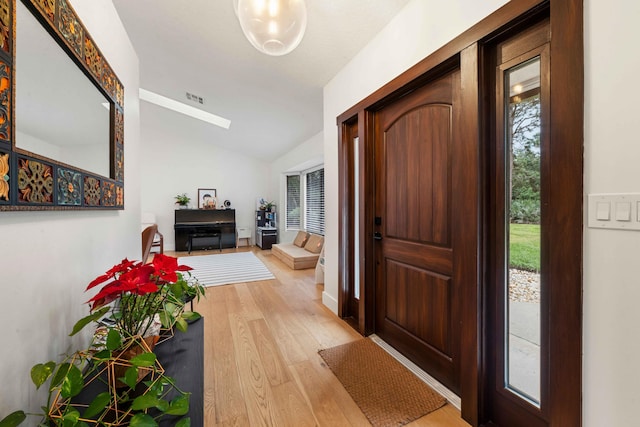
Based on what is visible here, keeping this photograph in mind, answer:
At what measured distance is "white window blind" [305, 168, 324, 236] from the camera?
5422 millimetres

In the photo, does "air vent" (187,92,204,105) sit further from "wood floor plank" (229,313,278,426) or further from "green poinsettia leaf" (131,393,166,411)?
"green poinsettia leaf" (131,393,166,411)

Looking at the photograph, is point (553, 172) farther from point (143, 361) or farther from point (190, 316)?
point (190, 316)

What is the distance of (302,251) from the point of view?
509 cm

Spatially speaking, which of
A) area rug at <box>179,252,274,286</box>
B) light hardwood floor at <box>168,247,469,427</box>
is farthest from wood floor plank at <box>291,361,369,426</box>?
area rug at <box>179,252,274,286</box>

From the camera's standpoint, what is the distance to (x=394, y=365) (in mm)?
1786

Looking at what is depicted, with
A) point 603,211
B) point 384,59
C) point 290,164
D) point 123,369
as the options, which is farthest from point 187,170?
point 603,211

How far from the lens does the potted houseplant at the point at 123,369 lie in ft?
1.95

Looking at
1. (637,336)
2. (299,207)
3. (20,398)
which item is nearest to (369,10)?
(637,336)

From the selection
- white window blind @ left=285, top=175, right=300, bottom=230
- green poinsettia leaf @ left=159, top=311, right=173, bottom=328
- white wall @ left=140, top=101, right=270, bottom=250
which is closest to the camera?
green poinsettia leaf @ left=159, top=311, right=173, bottom=328

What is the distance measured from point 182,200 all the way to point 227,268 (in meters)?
2.91

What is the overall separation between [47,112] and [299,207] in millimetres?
5605

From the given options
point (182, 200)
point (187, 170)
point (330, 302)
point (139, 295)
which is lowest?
point (330, 302)

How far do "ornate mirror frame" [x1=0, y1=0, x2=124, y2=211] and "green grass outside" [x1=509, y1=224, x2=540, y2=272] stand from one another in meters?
1.86

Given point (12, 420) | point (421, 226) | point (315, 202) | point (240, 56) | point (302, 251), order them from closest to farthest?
1. point (12, 420)
2. point (421, 226)
3. point (240, 56)
4. point (302, 251)
5. point (315, 202)
